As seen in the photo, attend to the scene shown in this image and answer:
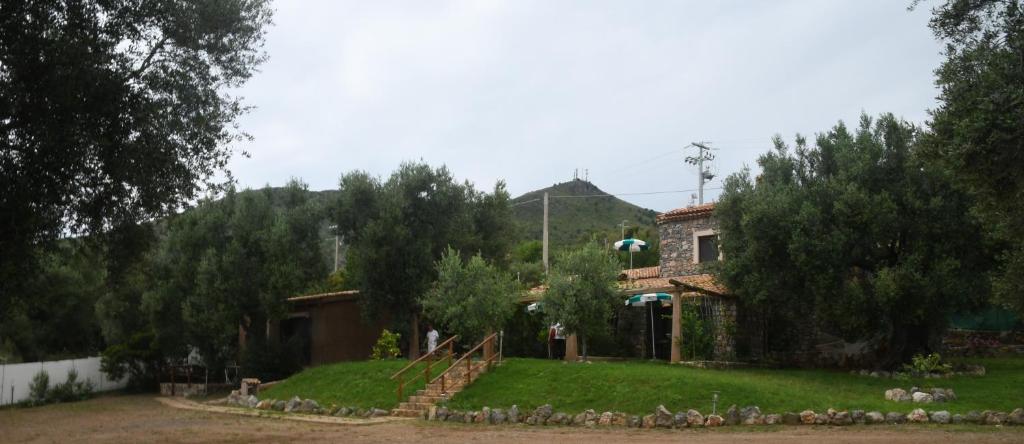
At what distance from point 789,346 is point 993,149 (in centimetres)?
1737

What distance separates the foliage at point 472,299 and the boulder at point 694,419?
6.87 m

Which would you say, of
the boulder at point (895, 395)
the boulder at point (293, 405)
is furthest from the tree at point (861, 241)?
the boulder at point (293, 405)

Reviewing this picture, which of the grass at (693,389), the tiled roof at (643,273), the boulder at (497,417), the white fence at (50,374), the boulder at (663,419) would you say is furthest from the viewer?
the tiled roof at (643,273)

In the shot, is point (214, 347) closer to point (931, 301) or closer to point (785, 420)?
point (785, 420)

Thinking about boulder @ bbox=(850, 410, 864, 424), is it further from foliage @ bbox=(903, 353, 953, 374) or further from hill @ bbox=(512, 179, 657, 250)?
hill @ bbox=(512, 179, 657, 250)

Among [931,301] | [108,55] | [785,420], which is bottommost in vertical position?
[785,420]

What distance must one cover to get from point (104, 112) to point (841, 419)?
13.7m

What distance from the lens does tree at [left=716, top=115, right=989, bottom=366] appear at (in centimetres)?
2119

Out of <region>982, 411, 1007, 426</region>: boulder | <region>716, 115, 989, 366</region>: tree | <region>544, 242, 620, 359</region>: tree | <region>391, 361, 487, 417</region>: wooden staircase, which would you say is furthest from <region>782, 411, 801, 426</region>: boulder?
<region>391, 361, 487, 417</region>: wooden staircase

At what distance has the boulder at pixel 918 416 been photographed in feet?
54.0

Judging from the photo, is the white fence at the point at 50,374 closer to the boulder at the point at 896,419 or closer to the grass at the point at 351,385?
the grass at the point at 351,385

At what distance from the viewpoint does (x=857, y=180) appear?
73.4 feet

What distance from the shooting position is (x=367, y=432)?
57.0 feet

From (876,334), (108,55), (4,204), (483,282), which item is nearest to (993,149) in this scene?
(108,55)
